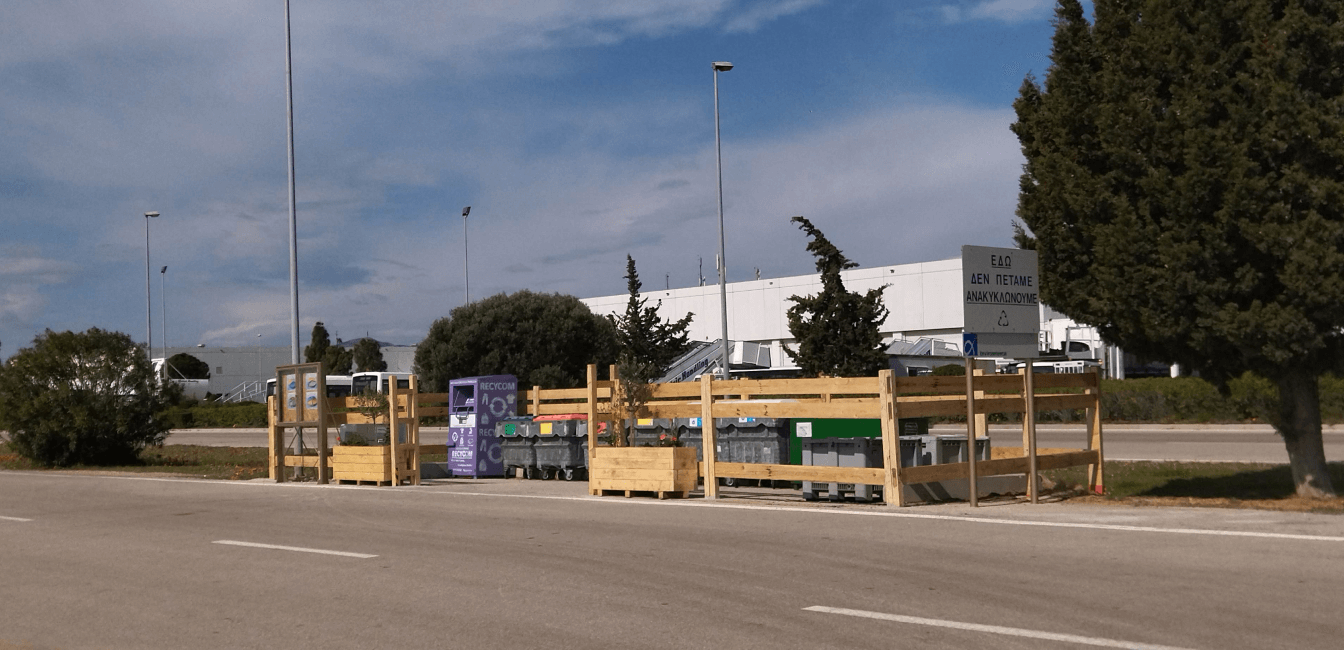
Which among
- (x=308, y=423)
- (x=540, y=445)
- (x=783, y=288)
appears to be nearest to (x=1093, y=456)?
(x=540, y=445)

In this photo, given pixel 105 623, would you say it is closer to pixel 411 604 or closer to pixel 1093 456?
pixel 411 604

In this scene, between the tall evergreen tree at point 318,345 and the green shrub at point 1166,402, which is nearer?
the green shrub at point 1166,402

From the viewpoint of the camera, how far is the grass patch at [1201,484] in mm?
13492

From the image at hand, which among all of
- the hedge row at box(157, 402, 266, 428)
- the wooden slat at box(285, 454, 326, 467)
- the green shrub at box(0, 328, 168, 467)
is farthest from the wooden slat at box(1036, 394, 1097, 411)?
the hedge row at box(157, 402, 266, 428)

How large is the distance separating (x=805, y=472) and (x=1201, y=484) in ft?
22.5

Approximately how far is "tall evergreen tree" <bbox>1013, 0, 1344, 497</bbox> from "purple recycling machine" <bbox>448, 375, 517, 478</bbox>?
10980mm

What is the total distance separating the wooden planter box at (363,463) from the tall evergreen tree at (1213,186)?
40.1 ft

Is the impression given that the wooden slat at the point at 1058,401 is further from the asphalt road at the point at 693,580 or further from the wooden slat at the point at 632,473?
the wooden slat at the point at 632,473

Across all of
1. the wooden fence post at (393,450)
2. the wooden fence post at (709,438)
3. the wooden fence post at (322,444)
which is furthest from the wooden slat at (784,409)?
the wooden fence post at (322,444)

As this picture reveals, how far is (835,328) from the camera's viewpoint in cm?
3117

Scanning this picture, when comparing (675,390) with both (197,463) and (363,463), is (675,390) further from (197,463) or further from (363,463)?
(197,463)

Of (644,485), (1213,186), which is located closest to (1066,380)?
(1213,186)

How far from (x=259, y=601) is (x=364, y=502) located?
861 centimetres

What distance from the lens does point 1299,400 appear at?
14.0 meters
